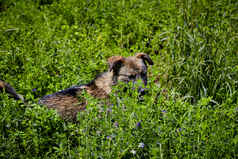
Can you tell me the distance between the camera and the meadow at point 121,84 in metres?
3.50

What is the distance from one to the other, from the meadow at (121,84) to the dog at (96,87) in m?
0.24

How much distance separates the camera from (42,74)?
5.53 metres

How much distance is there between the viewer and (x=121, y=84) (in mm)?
4270

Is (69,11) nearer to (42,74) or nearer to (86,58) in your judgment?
(86,58)

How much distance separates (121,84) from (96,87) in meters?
0.75

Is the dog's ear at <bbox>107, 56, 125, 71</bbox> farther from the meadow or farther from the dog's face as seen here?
the meadow

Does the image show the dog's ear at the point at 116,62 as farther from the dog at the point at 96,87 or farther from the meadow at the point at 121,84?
the meadow at the point at 121,84

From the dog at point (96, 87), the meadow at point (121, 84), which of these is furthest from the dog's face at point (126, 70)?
the meadow at point (121, 84)

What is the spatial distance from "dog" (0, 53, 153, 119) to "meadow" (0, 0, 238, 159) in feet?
0.77

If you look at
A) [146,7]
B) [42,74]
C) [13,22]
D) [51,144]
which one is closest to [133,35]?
[146,7]

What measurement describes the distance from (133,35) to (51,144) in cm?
394

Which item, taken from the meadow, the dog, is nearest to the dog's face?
the dog

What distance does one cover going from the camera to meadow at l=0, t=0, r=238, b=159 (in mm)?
3500

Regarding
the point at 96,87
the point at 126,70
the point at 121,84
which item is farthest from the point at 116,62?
the point at 121,84
